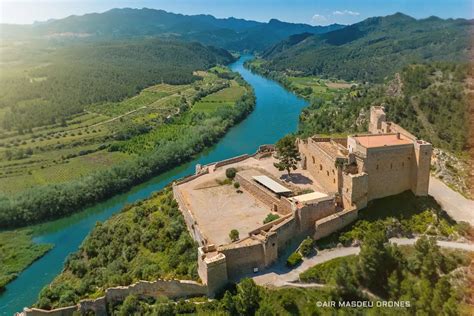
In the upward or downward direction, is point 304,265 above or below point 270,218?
below

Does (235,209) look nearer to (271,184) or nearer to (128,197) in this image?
(271,184)

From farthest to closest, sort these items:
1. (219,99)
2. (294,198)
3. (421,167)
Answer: (219,99) < (421,167) < (294,198)

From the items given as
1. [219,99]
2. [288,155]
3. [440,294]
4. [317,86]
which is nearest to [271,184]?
[288,155]

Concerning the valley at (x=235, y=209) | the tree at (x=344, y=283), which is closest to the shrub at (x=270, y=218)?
the valley at (x=235, y=209)

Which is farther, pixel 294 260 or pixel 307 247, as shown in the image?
pixel 307 247

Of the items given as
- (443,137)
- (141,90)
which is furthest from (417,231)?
(141,90)

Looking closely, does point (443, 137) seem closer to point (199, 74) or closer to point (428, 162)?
point (428, 162)
